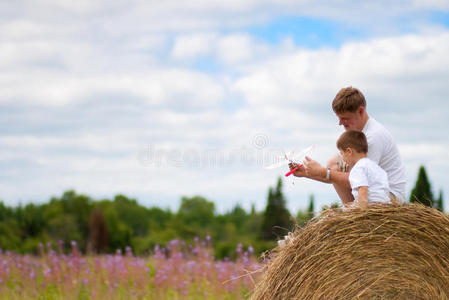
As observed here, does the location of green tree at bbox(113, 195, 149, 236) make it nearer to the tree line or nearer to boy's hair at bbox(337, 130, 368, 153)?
the tree line

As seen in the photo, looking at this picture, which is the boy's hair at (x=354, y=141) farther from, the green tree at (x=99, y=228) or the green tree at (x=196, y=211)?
the green tree at (x=196, y=211)

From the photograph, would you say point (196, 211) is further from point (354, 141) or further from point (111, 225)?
point (354, 141)

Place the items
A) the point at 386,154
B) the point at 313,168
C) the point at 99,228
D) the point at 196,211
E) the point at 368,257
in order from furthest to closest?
the point at 196,211 → the point at 99,228 → the point at 386,154 → the point at 313,168 → the point at 368,257

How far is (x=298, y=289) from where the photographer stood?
4488mm

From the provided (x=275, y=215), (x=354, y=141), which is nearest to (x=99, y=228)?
(x=275, y=215)

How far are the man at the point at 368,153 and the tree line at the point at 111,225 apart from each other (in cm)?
1460

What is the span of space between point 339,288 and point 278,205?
56.9 feet

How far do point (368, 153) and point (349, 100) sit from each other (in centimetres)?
49

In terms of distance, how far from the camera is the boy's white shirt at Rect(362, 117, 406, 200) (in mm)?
4918

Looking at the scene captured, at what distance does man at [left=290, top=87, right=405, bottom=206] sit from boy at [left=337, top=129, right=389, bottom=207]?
0.55 ft

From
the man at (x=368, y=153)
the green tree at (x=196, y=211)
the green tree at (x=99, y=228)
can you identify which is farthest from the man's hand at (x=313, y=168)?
the green tree at (x=196, y=211)

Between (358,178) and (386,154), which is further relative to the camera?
(386,154)

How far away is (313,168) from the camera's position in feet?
16.1

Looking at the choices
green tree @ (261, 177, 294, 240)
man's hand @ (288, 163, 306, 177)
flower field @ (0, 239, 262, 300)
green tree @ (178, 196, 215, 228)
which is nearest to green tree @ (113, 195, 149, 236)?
green tree @ (178, 196, 215, 228)
